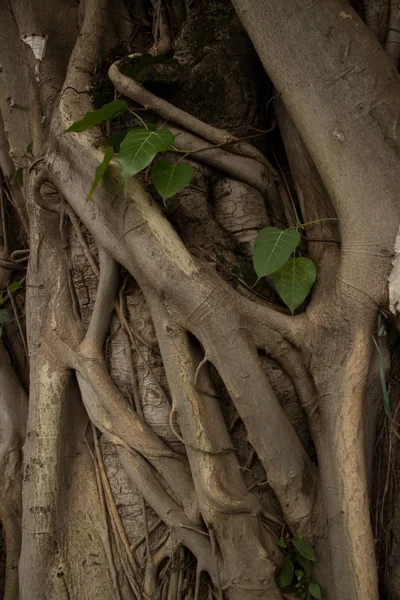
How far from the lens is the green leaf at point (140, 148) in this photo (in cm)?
159

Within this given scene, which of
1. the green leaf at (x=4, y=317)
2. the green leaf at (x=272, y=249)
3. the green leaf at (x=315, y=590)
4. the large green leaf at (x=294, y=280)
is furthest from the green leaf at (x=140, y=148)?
the green leaf at (x=315, y=590)

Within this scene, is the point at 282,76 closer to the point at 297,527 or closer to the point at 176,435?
the point at 176,435

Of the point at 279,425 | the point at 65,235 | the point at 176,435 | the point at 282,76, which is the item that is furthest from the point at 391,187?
the point at 65,235

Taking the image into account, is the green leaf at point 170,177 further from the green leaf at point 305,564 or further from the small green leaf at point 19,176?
the green leaf at point 305,564

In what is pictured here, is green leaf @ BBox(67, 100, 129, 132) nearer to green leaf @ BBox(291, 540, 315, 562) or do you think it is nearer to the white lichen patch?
the white lichen patch

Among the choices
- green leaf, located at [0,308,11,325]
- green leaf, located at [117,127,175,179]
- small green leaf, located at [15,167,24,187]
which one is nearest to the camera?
green leaf, located at [117,127,175,179]

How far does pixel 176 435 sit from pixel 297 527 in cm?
47

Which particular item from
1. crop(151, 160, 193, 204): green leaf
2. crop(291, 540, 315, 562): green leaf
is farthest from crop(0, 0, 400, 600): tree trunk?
crop(151, 160, 193, 204): green leaf

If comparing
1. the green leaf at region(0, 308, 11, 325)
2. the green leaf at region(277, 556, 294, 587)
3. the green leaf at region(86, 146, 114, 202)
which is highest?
the green leaf at region(86, 146, 114, 202)

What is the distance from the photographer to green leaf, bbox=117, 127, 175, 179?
1.59 meters

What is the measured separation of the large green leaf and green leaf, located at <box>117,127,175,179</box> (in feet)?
1.69

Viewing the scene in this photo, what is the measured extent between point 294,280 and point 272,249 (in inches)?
5.2

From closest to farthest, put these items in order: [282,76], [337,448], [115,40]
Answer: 1. [337,448]
2. [282,76]
3. [115,40]

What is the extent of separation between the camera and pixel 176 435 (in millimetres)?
1742
